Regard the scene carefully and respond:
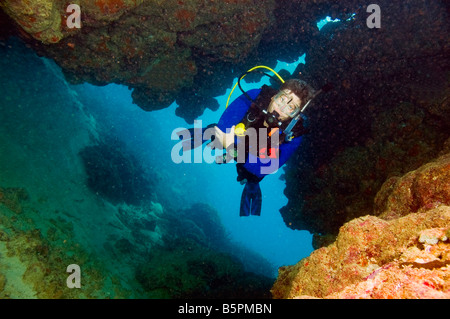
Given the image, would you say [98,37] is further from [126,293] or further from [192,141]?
[126,293]

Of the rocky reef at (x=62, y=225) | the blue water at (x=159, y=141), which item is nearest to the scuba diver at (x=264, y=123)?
the rocky reef at (x=62, y=225)

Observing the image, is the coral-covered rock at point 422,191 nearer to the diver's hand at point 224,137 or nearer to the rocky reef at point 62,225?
the diver's hand at point 224,137

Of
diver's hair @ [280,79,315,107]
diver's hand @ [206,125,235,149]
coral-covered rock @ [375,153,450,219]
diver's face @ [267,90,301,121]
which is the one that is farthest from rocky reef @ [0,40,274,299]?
diver's hair @ [280,79,315,107]

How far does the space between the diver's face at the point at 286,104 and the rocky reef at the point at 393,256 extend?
213 cm

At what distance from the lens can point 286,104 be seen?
4391 millimetres

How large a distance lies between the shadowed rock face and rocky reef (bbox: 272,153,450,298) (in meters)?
2.57

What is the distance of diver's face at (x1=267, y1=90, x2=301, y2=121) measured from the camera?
439cm

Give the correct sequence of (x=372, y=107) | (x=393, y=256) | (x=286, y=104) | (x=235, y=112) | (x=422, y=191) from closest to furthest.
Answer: (x=393, y=256) < (x=422, y=191) < (x=286, y=104) < (x=235, y=112) < (x=372, y=107)

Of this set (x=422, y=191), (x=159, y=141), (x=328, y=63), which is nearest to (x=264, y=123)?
(x=422, y=191)

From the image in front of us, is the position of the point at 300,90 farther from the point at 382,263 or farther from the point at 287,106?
the point at 382,263

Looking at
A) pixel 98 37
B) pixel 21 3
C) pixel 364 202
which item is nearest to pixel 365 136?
pixel 364 202

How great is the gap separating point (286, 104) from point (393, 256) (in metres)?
3.17

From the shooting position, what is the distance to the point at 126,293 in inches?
186
